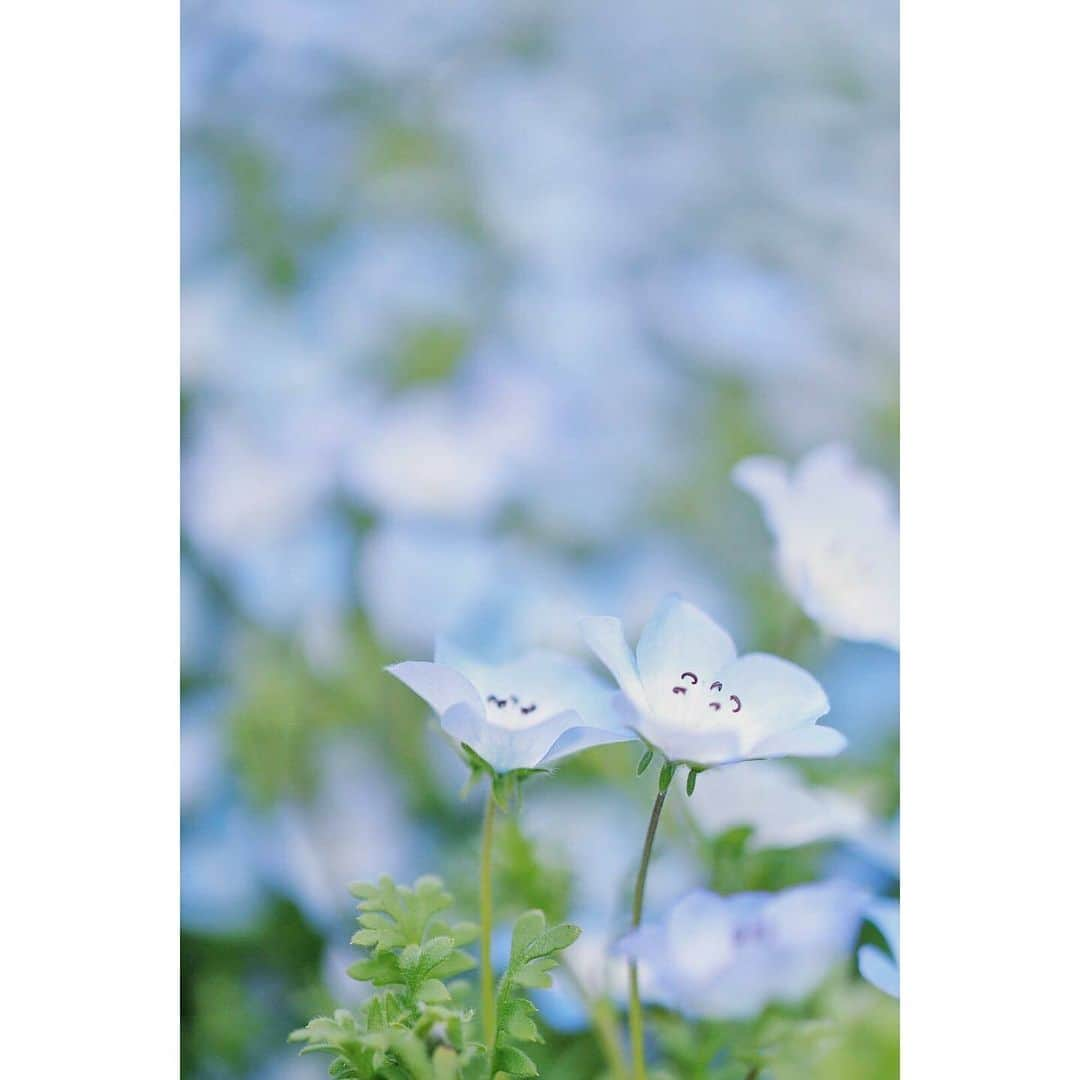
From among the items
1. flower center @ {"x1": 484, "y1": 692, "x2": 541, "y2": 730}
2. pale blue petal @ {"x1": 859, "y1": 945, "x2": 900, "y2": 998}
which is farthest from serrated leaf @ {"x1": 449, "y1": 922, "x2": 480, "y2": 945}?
pale blue petal @ {"x1": 859, "y1": 945, "x2": 900, "y2": 998}

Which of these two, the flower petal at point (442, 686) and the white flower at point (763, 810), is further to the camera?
the white flower at point (763, 810)
